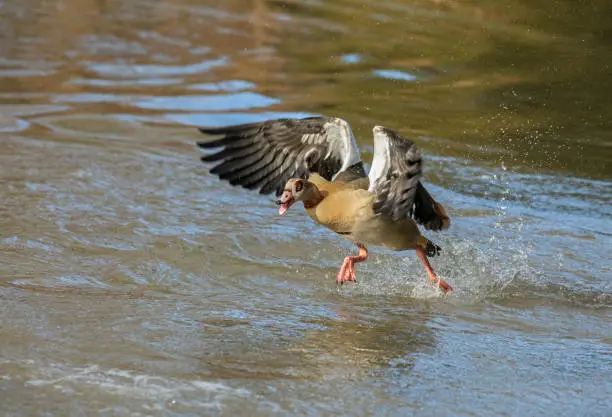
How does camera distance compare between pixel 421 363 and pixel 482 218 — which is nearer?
pixel 421 363

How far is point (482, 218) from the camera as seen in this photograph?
380 inches

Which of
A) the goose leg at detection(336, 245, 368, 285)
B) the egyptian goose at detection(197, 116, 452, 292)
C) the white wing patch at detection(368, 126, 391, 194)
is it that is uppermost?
the white wing patch at detection(368, 126, 391, 194)

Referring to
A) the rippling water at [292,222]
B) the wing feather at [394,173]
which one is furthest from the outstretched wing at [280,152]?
the wing feather at [394,173]

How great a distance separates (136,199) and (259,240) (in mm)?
1398

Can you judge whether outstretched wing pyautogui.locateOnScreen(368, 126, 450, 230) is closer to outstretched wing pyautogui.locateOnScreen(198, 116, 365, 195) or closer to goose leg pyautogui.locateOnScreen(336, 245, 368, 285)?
goose leg pyautogui.locateOnScreen(336, 245, 368, 285)

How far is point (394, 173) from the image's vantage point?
729 cm

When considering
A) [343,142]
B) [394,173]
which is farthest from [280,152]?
[394,173]

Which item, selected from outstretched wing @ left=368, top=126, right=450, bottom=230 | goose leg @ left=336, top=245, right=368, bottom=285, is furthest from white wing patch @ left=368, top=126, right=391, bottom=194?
goose leg @ left=336, top=245, right=368, bottom=285

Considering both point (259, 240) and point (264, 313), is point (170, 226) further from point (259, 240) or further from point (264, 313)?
point (264, 313)

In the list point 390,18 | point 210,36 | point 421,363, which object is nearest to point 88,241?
point 421,363

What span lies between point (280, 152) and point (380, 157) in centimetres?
129

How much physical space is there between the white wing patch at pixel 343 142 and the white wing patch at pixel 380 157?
73 centimetres

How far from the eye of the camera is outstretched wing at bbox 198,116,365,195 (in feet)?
27.2

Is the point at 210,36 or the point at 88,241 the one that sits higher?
the point at 210,36
